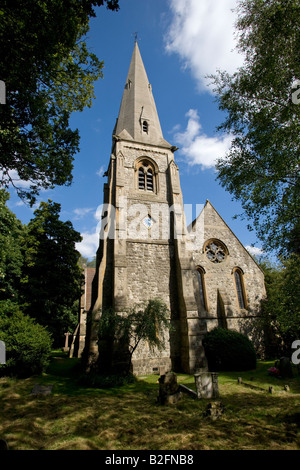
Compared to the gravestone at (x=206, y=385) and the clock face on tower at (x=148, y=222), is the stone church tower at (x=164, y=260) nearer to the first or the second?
the clock face on tower at (x=148, y=222)

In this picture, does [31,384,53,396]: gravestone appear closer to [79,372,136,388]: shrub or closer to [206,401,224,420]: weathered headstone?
[79,372,136,388]: shrub

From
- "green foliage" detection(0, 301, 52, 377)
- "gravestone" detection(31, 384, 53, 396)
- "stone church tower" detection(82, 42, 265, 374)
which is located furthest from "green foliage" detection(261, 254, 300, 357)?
"green foliage" detection(0, 301, 52, 377)

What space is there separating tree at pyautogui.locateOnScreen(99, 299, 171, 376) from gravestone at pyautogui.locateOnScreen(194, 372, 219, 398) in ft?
10.9

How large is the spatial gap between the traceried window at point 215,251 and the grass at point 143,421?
28.9 ft

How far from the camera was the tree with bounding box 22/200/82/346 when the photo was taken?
58.6ft

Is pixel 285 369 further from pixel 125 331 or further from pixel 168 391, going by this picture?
pixel 125 331

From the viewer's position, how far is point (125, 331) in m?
10.8

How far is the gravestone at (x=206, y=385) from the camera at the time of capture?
24.3ft

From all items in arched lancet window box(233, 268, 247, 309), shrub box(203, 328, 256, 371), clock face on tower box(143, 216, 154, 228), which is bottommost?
shrub box(203, 328, 256, 371)

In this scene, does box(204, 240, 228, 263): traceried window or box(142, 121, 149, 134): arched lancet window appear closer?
box(204, 240, 228, 263): traceried window

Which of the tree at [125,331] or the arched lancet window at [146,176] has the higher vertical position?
A: the arched lancet window at [146,176]

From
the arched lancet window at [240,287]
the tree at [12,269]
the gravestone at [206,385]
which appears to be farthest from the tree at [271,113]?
the tree at [12,269]
